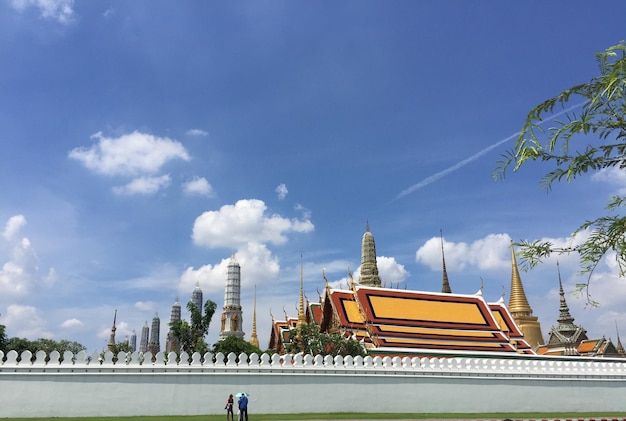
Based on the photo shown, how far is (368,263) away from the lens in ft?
209

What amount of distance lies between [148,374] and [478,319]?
76.1ft

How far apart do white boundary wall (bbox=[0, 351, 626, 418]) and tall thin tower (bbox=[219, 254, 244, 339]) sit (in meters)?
59.4

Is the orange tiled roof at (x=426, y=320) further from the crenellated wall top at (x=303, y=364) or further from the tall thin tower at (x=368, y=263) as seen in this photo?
the tall thin tower at (x=368, y=263)

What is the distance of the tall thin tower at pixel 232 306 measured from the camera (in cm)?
7788

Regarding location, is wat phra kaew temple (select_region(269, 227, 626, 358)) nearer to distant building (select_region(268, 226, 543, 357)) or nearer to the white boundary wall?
distant building (select_region(268, 226, 543, 357))

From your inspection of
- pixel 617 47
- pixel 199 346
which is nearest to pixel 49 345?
pixel 199 346

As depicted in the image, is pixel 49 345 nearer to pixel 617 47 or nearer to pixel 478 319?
pixel 478 319

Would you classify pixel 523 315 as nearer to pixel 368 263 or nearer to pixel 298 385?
pixel 368 263

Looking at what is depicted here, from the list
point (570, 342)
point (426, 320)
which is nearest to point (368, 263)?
point (570, 342)

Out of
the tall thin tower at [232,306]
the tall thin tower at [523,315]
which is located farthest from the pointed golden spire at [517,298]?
the tall thin tower at [232,306]

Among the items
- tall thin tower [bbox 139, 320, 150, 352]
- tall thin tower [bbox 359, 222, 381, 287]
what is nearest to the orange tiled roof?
tall thin tower [bbox 359, 222, 381, 287]

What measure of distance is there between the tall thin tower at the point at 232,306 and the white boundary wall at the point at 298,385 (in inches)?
2337

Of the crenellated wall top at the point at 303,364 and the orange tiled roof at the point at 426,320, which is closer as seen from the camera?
the crenellated wall top at the point at 303,364

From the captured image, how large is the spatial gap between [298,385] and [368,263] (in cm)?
4670
